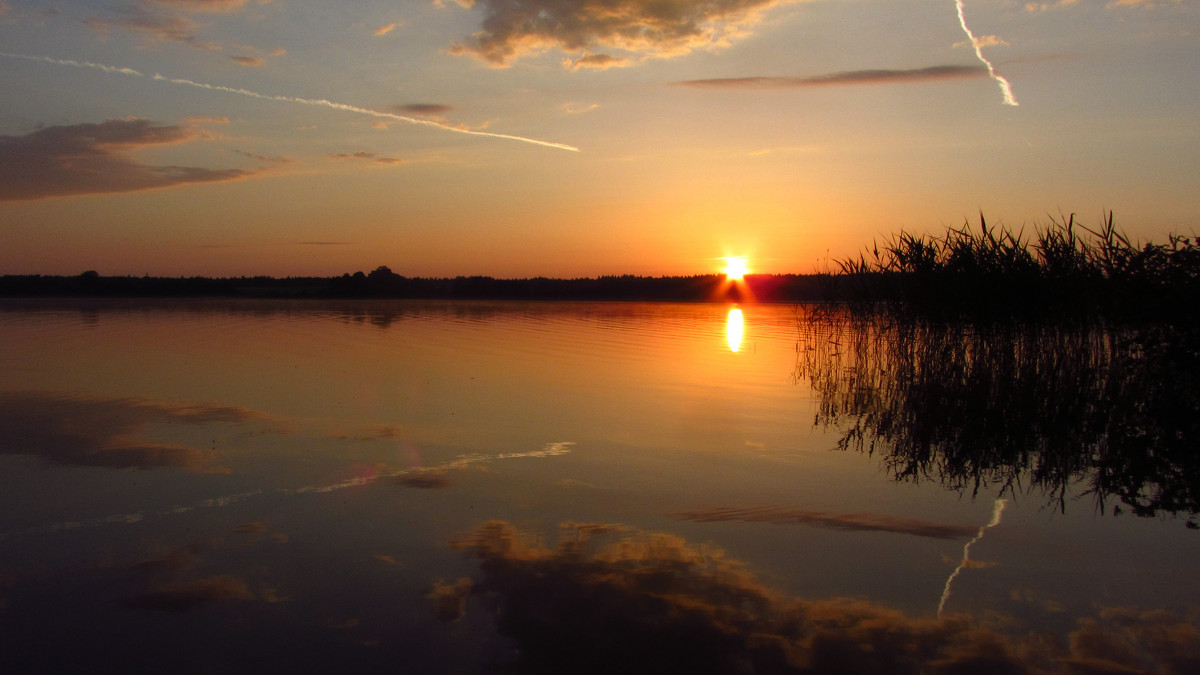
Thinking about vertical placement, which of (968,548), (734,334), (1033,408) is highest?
(734,334)

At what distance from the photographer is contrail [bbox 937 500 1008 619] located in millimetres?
3654

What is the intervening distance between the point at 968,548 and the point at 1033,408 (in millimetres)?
5541

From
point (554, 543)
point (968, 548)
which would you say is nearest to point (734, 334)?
point (968, 548)

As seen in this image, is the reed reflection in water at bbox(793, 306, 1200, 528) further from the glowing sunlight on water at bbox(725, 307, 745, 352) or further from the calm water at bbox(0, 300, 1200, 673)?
the glowing sunlight on water at bbox(725, 307, 745, 352)

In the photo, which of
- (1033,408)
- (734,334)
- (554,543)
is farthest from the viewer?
(734,334)

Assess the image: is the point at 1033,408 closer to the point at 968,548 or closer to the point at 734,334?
the point at 968,548

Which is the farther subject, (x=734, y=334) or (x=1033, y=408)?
(x=734, y=334)

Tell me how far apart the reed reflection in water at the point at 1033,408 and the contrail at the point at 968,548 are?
15.6 inches

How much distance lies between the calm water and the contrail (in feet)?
0.07

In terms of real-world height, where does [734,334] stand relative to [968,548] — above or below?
above

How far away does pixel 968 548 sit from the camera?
445 centimetres

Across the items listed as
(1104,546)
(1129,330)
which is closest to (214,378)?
(1104,546)

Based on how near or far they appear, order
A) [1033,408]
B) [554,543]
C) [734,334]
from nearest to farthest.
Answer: [554,543], [1033,408], [734,334]

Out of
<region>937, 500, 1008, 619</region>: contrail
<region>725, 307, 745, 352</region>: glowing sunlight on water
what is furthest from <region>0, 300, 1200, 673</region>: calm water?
<region>725, 307, 745, 352</region>: glowing sunlight on water
